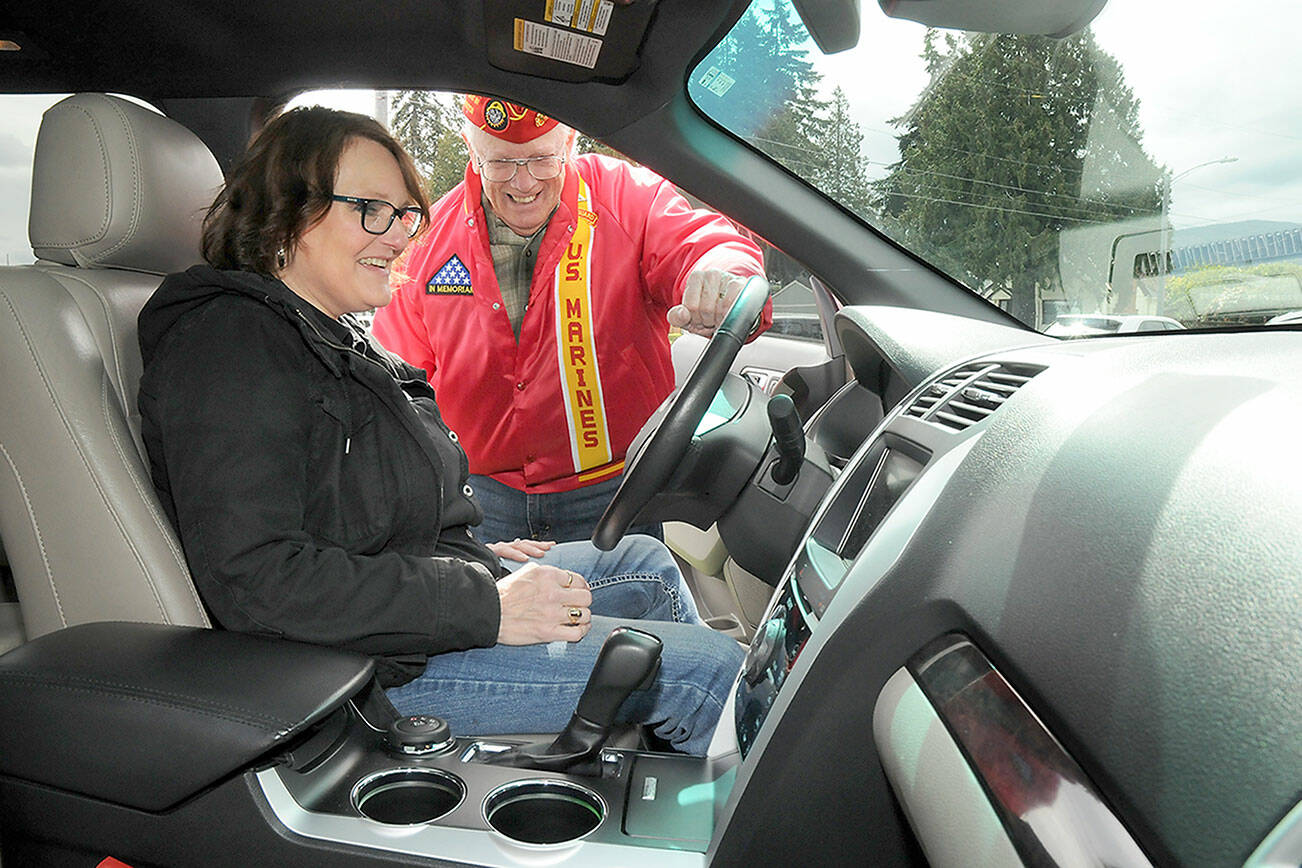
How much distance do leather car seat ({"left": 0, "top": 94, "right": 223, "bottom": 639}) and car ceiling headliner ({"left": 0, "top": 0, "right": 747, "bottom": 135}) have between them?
0.90ft

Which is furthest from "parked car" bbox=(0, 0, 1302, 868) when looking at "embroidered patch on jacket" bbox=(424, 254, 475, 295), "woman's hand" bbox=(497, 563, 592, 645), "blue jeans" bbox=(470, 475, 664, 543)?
"embroidered patch on jacket" bbox=(424, 254, 475, 295)

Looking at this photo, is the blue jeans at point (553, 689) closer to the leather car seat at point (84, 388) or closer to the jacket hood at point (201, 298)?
the leather car seat at point (84, 388)

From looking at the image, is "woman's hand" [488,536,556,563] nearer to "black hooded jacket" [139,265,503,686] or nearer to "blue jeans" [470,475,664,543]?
"black hooded jacket" [139,265,503,686]

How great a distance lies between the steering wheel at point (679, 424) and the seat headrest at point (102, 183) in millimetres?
758

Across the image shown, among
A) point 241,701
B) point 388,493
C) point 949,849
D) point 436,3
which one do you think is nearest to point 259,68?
point 436,3

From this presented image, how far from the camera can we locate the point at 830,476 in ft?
4.51

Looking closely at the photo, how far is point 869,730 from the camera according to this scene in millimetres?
848

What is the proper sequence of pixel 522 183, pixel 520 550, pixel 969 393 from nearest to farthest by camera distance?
pixel 969 393 < pixel 520 550 < pixel 522 183

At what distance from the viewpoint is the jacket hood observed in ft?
4.22

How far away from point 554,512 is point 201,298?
1.00 m

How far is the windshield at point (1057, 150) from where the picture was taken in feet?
3.26

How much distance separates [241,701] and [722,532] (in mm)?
675

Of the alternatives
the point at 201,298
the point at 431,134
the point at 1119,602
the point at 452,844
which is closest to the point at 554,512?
the point at 431,134

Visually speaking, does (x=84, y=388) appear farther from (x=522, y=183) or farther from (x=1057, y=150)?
(x=1057, y=150)
